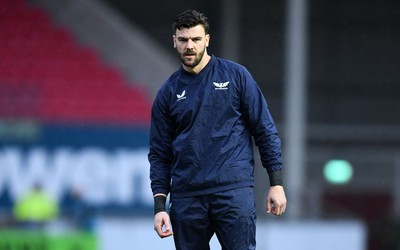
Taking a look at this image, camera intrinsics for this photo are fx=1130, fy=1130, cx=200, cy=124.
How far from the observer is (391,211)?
1190 cm

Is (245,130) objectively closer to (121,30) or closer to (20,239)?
(20,239)

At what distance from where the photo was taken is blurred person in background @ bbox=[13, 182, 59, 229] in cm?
999

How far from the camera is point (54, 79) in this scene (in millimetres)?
11008

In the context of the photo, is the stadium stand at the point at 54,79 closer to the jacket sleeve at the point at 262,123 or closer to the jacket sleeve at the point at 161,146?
the jacket sleeve at the point at 161,146

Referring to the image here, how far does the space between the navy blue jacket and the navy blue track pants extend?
0.04 m

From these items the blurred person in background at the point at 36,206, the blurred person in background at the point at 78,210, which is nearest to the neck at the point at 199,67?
the blurred person in background at the point at 78,210

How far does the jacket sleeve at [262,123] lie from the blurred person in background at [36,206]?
5.31m

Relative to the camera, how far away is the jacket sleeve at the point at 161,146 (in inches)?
185

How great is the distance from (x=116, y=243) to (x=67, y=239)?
414 mm

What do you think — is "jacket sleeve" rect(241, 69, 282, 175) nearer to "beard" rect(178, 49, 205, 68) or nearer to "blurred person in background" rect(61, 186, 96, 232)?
"beard" rect(178, 49, 205, 68)

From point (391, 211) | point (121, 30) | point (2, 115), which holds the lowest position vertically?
point (391, 211)

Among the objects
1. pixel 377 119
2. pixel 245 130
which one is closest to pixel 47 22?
pixel 377 119

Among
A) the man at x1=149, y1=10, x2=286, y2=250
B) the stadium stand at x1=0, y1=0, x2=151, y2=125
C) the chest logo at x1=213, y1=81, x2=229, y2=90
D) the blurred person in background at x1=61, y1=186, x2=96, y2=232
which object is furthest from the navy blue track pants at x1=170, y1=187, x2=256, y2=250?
the stadium stand at x1=0, y1=0, x2=151, y2=125

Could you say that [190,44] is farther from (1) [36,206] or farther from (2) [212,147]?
(1) [36,206]
